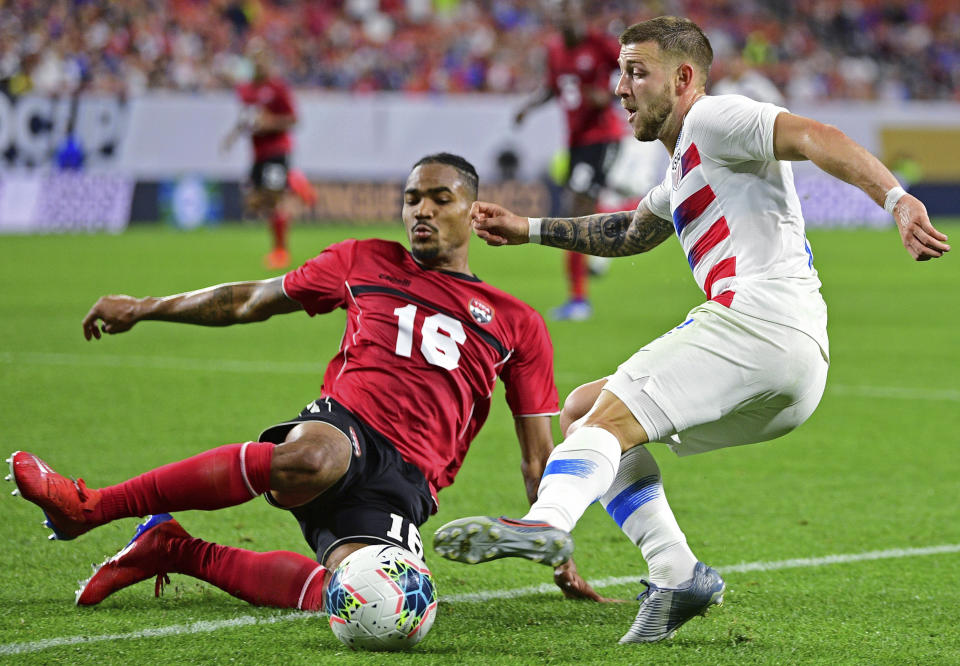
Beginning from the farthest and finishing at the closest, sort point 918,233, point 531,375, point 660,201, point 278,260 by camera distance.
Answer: point 278,260
point 531,375
point 660,201
point 918,233

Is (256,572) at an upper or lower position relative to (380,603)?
lower

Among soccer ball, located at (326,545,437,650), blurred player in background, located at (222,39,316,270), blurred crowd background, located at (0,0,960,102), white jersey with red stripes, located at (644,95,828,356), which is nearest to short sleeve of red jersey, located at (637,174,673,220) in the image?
white jersey with red stripes, located at (644,95,828,356)

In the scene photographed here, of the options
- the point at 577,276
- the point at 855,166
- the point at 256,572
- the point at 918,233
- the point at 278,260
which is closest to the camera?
the point at 918,233

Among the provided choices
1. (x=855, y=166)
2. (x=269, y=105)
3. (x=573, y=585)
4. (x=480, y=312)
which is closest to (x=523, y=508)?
(x=573, y=585)

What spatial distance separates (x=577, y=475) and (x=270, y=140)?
14688mm

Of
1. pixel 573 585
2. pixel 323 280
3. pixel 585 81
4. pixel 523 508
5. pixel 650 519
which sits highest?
pixel 585 81

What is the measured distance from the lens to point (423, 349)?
4180 mm

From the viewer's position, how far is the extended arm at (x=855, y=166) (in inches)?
127

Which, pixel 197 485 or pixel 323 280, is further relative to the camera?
pixel 323 280

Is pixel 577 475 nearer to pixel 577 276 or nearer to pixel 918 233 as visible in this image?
pixel 918 233

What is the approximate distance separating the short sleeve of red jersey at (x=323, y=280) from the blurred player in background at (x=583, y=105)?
7979 millimetres

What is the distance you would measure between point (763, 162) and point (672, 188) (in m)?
0.34

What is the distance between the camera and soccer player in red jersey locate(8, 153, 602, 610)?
3.77 metres

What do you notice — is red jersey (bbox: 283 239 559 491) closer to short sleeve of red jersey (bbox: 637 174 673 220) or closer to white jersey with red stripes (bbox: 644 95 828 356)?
short sleeve of red jersey (bbox: 637 174 673 220)
